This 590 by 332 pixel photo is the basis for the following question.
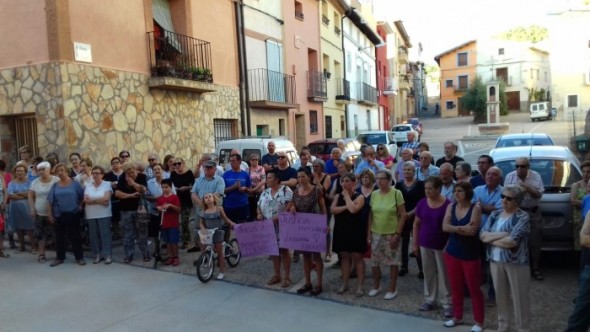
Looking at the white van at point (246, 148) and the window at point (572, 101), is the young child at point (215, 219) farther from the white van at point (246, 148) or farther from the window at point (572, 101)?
the window at point (572, 101)

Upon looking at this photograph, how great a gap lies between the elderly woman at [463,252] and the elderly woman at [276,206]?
2.32m

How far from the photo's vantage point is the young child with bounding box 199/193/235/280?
7.07 m

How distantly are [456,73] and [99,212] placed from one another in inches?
2523

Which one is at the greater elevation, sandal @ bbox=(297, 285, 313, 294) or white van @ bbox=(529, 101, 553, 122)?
white van @ bbox=(529, 101, 553, 122)

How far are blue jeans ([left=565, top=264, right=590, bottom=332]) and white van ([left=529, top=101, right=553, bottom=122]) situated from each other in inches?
1845

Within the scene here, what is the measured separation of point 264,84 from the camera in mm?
18016

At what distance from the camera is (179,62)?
13.4 metres

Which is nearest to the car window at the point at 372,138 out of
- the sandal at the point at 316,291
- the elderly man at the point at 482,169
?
the elderly man at the point at 482,169

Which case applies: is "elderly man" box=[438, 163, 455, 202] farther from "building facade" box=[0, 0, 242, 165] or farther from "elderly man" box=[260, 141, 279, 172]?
"building facade" box=[0, 0, 242, 165]

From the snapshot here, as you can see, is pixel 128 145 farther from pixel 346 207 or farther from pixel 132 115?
pixel 346 207

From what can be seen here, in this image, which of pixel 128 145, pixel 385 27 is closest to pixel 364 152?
pixel 128 145

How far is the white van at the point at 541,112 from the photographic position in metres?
45.9

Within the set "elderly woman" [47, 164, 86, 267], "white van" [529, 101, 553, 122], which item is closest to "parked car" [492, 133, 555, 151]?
"elderly woman" [47, 164, 86, 267]

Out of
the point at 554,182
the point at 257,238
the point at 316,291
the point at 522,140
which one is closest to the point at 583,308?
the point at 316,291
